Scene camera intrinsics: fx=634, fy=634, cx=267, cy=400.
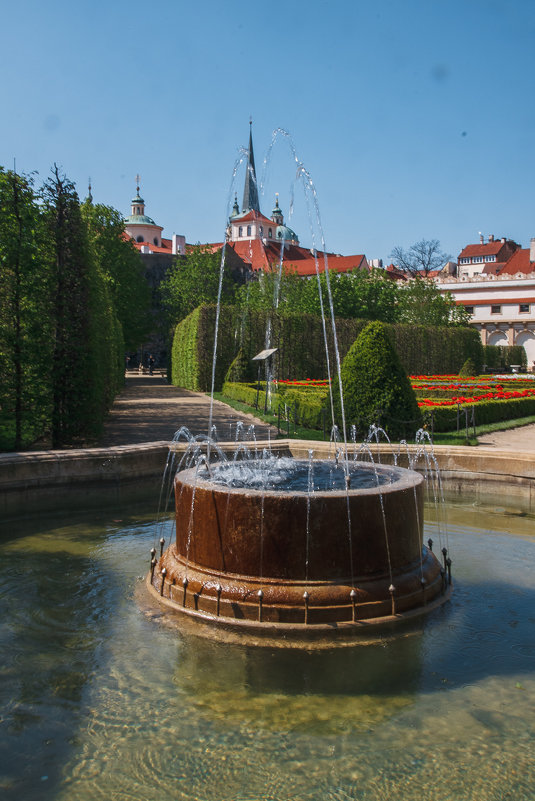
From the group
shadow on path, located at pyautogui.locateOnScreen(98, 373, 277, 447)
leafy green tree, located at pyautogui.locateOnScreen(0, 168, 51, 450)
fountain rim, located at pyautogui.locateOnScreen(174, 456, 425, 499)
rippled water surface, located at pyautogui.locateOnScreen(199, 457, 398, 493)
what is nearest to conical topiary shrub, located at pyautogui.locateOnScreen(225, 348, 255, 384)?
shadow on path, located at pyautogui.locateOnScreen(98, 373, 277, 447)

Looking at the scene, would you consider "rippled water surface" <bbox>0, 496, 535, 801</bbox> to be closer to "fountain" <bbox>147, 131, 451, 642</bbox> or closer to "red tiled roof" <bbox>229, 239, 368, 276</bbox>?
"fountain" <bbox>147, 131, 451, 642</bbox>

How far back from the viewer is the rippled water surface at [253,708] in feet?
10.5

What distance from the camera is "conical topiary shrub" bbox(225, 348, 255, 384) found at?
25.8 m

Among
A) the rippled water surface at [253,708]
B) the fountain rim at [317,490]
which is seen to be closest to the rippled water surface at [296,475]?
the fountain rim at [317,490]

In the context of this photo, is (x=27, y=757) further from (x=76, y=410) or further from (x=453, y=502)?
(x=76, y=410)

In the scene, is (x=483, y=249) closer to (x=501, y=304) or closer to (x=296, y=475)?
(x=501, y=304)

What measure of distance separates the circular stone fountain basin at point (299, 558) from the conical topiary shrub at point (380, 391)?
20.9 ft

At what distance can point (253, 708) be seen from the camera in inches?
150

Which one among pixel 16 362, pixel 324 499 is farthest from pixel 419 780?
pixel 16 362

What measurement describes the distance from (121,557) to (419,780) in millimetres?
4264

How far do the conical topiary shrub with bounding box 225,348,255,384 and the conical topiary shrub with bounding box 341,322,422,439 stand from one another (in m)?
14.0

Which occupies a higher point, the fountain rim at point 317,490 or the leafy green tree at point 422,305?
the leafy green tree at point 422,305

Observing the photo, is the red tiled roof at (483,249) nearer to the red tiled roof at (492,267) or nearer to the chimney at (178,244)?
the red tiled roof at (492,267)

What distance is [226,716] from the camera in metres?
3.73
